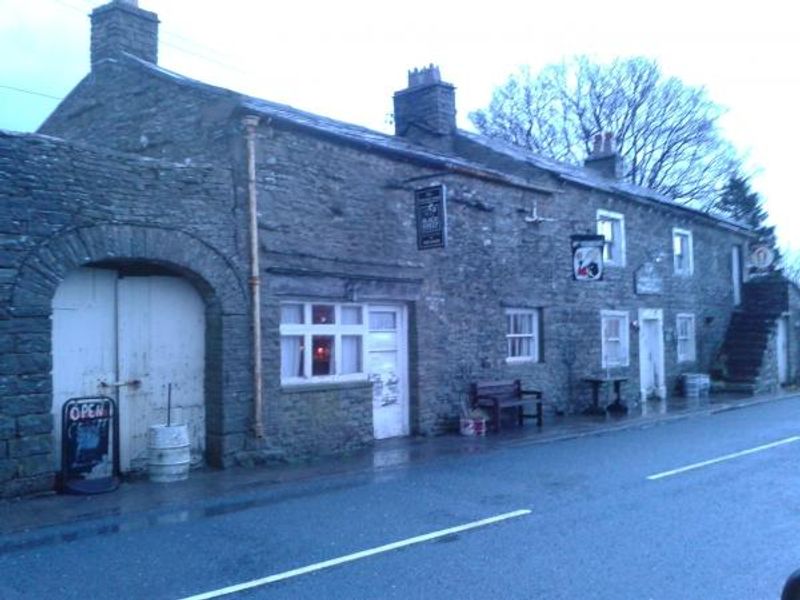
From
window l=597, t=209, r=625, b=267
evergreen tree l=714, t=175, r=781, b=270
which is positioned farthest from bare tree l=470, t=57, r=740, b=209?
window l=597, t=209, r=625, b=267

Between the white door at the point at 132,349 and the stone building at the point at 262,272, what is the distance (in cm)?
3

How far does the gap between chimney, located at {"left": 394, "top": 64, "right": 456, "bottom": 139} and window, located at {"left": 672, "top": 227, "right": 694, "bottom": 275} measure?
891 cm

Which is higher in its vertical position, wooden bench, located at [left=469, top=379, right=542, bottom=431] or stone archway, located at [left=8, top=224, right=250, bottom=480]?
stone archway, located at [left=8, top=224, right=250, bottom=480]

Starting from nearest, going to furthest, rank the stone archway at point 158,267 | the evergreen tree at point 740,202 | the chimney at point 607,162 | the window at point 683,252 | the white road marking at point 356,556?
the white road marking at point 356,556, the stone archway at point 158,267, the window at point 683,252, the chimney at point 607,162, the evergreen tree at point 740,202

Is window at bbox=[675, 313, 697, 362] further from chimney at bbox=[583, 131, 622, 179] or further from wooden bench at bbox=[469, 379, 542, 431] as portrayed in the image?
wooden bench at bbox=[469, 379, 542, 431]

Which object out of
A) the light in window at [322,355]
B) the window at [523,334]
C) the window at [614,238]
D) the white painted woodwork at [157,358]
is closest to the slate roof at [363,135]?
the window at [614,238]

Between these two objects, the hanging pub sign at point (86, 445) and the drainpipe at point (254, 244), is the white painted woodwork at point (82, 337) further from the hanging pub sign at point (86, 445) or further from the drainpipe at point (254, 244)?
the drainpipe at point (254, 244)

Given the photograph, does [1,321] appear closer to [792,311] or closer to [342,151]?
[342,151]

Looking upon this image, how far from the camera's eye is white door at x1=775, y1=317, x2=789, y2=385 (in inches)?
1112

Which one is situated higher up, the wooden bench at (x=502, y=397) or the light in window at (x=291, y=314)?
the light in window at (x=291, y=314)

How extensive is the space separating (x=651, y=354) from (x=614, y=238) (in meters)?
3.73

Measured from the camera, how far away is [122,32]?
49.2ft

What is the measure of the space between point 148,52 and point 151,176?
563 cm

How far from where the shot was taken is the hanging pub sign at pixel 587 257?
60.7 ft
